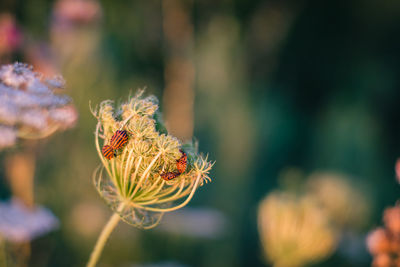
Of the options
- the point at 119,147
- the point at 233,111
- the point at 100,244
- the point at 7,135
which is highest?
the point at 233,111

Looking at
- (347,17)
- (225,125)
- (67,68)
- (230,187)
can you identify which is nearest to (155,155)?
(67,68)

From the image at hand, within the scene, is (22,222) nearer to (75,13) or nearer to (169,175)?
(169,175)

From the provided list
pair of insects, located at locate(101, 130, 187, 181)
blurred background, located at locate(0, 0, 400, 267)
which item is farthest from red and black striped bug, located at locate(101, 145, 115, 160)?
blurred background, located at locate(0, 0, 400, 267)

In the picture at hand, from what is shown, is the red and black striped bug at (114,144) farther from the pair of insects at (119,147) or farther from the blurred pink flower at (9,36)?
the blurred pink flower at (9,36)

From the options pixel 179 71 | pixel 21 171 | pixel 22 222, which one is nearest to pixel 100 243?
pixel 22 222

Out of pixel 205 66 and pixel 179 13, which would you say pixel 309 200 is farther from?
pixel 205 66

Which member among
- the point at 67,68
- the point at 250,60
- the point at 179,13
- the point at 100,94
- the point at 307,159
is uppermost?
the point at 307,159

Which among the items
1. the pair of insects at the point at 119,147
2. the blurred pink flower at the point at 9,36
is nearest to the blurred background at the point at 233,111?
the blurred pink flower at the point at 9,36
